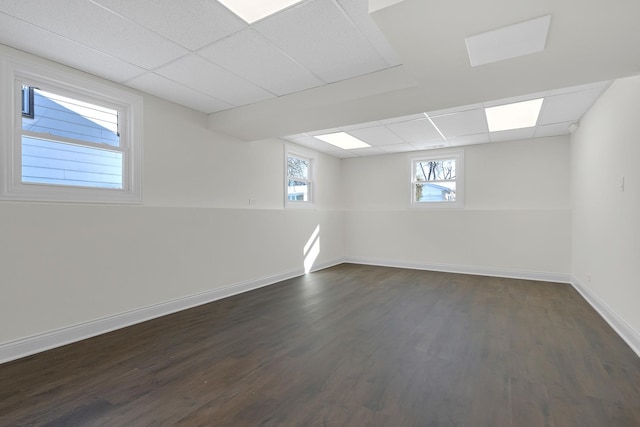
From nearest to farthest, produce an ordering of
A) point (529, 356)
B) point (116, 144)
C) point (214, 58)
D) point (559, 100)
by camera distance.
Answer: point (529, 356) → point (214, 58) → point (116, 144) → point (559, 100)

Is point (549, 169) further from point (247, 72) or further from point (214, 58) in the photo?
point (214, 58)

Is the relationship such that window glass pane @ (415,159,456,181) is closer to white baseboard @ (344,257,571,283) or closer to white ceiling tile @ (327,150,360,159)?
white ceiling tile @ (327,150,360,159)

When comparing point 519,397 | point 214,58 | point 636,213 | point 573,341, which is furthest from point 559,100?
point 214,58

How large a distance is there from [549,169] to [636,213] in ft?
10.3

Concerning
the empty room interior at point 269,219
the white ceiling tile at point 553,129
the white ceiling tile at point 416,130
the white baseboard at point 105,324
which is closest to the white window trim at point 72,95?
the empty room interior at point 269,219

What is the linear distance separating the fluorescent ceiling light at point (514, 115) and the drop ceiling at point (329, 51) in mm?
267

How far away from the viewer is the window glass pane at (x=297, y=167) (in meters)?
5.75

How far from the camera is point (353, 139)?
5.46 metres

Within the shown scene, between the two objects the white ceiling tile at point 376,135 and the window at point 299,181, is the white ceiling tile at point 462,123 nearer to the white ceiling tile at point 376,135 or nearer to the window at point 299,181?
the white ceiling tile at point 376,135

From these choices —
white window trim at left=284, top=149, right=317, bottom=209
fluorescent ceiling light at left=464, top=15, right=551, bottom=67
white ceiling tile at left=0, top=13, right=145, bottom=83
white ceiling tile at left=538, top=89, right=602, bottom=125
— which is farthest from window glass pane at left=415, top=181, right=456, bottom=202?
white ceiling tile at left=0, top=13, right=145, bottom=83

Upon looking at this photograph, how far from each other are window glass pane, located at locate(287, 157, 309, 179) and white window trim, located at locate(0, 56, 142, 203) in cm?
280

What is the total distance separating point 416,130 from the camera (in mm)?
4812

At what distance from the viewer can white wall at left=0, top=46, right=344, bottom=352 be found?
2523mm

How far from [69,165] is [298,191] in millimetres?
3703
